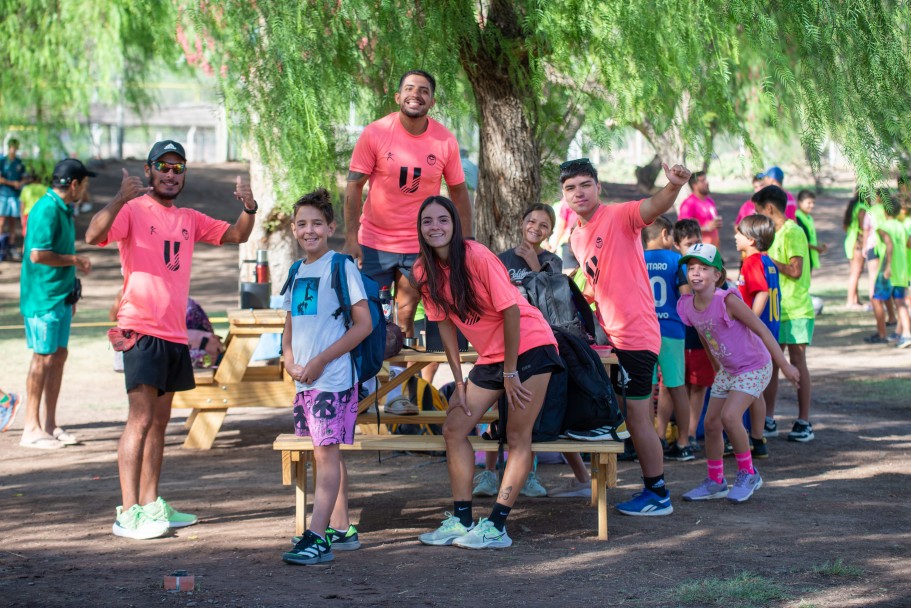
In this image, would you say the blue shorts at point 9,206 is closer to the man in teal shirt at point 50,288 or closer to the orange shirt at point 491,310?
the man in teal shirt at point 50,288

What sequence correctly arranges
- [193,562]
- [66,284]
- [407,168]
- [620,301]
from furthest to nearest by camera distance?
[66,284]
[407,168]
[620,301]
[193,562]

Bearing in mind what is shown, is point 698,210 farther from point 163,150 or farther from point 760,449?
point 163,150

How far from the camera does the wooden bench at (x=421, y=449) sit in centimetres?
605

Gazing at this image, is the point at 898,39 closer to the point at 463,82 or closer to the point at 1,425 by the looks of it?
the point at 463,82

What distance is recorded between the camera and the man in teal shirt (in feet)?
27.1

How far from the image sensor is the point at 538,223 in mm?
7250

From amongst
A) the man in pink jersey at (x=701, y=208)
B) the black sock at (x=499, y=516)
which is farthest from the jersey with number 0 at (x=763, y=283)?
the man in pink jersey at (x=701, y=208)

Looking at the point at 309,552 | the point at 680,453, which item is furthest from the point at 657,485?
the point at 309,552

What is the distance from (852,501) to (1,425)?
20.9 feet

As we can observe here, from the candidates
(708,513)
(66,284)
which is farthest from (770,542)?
(66,284)

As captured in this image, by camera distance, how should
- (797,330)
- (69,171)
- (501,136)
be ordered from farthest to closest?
(501,136)
(797,330)
(69,171)

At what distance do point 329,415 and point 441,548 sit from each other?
0.94 meters

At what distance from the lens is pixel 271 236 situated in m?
13.2

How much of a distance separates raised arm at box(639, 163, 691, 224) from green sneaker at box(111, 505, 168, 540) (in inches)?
119
